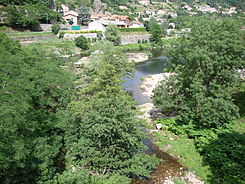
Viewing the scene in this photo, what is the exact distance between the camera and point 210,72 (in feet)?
45.8

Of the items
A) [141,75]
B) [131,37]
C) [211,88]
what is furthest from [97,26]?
[211,88]

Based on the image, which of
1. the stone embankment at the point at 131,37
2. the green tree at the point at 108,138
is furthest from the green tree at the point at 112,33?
the green tree at the point at 108,138

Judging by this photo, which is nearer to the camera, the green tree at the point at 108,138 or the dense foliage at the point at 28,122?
the dense foliage at the point at 28,122

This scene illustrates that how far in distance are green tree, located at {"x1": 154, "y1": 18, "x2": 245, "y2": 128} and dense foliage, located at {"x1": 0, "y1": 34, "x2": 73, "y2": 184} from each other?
909 centimetres

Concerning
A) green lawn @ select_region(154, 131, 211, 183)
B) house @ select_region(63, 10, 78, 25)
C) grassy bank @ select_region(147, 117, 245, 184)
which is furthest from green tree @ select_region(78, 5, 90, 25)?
green lawn @ select_region(154, 131, 211, 183)

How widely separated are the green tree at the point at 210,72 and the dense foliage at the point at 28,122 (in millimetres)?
9087

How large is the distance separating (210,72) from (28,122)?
39.5 ft

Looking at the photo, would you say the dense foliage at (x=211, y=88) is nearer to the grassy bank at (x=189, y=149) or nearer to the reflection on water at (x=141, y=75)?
the grassy bank at (x=189, y=149)

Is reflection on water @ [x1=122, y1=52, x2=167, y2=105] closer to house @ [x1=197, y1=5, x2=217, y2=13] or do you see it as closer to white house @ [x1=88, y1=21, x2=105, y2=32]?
white house @ [x1=88, y1=21, x2=105, y2=32]

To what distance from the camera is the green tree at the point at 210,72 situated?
1380 cm

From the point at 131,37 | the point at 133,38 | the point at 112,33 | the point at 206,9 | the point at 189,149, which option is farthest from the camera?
the point at 206,9

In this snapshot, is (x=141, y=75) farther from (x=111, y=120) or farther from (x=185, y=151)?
(x=111, y=120)

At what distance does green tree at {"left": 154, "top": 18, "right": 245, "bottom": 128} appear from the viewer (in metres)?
13.8

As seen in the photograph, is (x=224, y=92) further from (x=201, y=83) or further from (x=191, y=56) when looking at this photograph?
(x=191, y=56)
